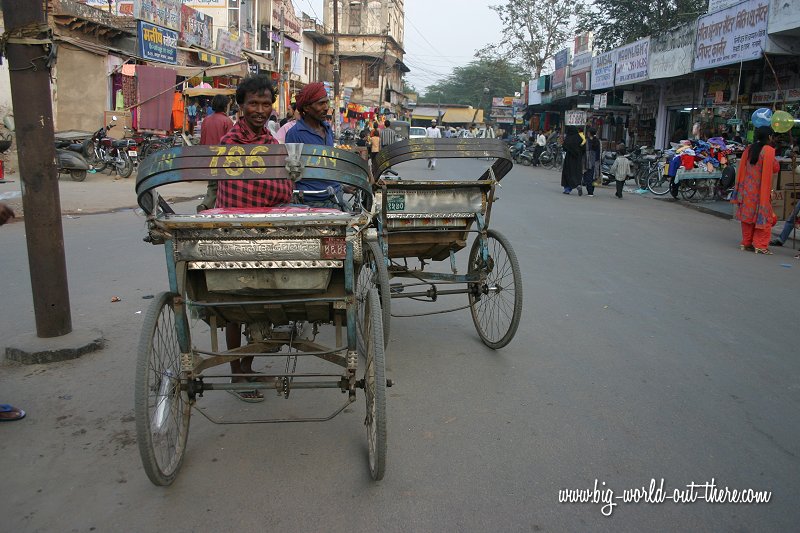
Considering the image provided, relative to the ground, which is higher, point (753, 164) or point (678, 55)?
point (678, 55)

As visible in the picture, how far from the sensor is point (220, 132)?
7852mm

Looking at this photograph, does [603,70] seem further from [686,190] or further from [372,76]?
[372,76]

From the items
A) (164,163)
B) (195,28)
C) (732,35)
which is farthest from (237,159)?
(195,28)

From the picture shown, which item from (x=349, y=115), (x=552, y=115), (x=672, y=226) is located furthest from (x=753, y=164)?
(x=349, y=115)

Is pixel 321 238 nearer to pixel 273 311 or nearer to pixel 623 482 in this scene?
pixel 273 311

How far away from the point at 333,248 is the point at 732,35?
16038 mm

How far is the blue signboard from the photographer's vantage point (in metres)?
19.9

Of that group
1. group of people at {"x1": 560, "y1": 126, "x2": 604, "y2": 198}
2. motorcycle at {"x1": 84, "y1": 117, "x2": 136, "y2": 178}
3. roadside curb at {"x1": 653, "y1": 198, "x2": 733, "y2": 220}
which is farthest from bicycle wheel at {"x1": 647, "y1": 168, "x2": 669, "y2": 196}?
motorcycle at {"x1": 84, "y1": 117, "x2": 136, "y2": 178}

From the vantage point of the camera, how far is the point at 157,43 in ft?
67.7

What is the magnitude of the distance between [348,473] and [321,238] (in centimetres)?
112

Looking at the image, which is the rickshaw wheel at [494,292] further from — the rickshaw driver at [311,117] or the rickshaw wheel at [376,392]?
the rickshaw wheel at [376,392]

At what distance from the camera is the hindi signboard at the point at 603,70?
974 inches

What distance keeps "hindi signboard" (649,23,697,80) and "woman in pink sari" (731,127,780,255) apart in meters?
10.0

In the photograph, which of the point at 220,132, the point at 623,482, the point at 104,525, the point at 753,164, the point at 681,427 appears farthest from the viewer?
the point at 753,164
